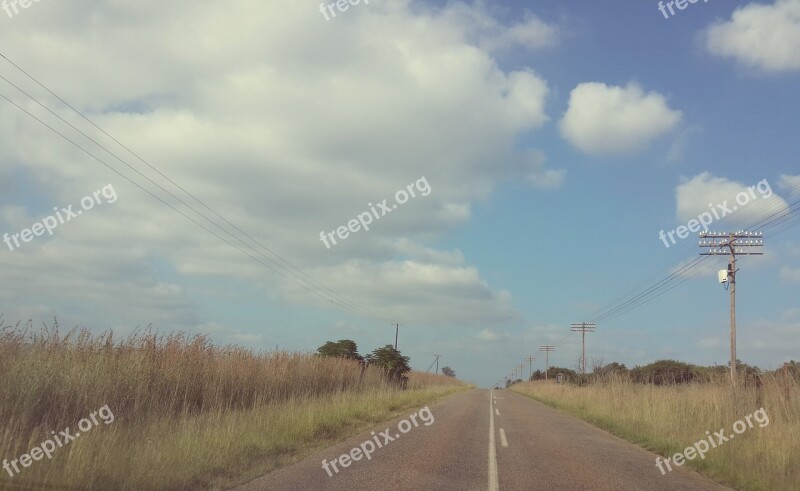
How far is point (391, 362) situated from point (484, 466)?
38736mm

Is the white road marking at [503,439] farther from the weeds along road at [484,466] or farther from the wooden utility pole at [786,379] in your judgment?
the wooden utility pole at [786,379]

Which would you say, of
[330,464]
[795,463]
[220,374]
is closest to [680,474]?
[795,463]

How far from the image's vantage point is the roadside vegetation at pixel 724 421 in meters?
10.9

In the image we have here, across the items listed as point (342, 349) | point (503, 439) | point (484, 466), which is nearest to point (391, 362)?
point (342, 349)

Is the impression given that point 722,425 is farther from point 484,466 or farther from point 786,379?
point 484,466

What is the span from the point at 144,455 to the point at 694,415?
1604cm

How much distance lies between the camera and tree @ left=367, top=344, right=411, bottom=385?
1884 inches

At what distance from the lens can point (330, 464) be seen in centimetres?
1062


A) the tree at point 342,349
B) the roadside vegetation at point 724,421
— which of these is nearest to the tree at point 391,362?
the tree at point 342,349

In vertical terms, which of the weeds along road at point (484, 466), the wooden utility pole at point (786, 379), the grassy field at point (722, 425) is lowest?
the weeds along road at point (484, 466)

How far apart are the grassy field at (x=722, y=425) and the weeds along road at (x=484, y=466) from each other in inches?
29.5

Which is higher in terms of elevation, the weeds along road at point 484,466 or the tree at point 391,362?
the tree at point 391,362

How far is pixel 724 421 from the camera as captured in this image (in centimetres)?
1573

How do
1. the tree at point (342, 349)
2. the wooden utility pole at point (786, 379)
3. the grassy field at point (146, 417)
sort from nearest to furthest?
the grassy field at point (146, 417), the wooden utility pole at point (786, 379), the tree at point (342, 349)
